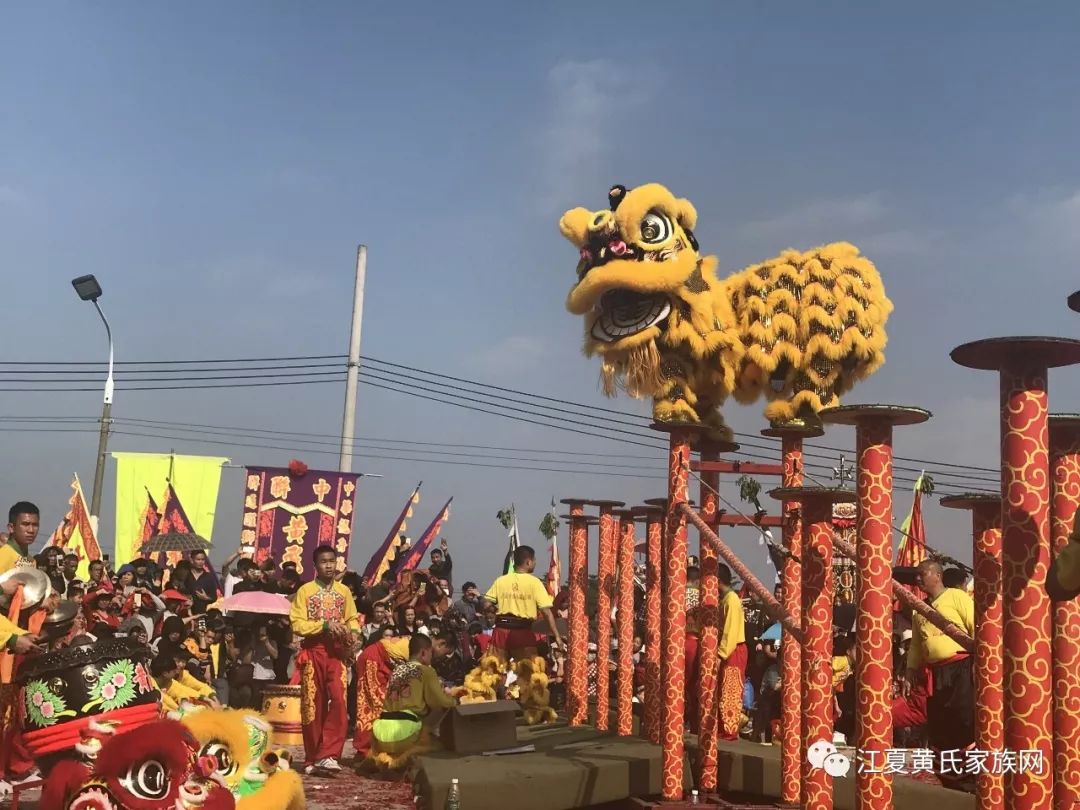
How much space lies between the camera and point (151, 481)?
17984 millimetres

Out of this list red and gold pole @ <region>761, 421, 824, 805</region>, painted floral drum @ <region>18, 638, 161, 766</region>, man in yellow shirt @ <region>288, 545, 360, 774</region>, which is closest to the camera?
painted floral drum @ <region>18, 638, 161, 766</region>

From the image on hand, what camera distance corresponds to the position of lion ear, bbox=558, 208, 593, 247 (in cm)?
A: 806

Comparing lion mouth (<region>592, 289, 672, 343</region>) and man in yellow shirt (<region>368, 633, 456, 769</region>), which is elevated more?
lion mouth (<region>592, 289, 672, 343</region>)

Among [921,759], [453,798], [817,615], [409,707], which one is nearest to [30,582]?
[453,798]

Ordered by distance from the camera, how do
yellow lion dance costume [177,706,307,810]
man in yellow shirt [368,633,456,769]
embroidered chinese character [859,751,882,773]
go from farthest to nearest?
man in yellow shirt [368,633,456,769] → embroidered chinese character [859,751,882,773] → yellow lion dance costume [177,706,307,810]

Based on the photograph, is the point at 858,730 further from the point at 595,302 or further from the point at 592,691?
the point at 592,691

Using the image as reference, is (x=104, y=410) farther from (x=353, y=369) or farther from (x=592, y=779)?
(x=592, y=779)

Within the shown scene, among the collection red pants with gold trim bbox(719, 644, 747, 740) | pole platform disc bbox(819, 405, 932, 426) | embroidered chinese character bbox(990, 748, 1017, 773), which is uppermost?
pole platform disc bbox(819, 405, 932, 426)

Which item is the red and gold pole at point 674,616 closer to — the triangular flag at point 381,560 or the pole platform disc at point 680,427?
the pole platform disc at point 680,427

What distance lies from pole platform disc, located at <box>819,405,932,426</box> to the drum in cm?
620

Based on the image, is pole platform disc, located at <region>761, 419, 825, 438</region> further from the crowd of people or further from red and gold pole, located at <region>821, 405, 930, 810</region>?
red and gold pole, located at <region>821, 405, 930, 810</region>

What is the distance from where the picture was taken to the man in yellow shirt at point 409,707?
823 centimetres

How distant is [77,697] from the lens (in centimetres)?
454

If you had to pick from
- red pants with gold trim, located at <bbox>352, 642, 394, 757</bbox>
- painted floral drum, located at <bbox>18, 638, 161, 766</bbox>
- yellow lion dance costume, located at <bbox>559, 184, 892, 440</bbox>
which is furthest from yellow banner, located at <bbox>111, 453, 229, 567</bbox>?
painted floral drum, located at <bbox>18, 638, 161, 766</bbox>
